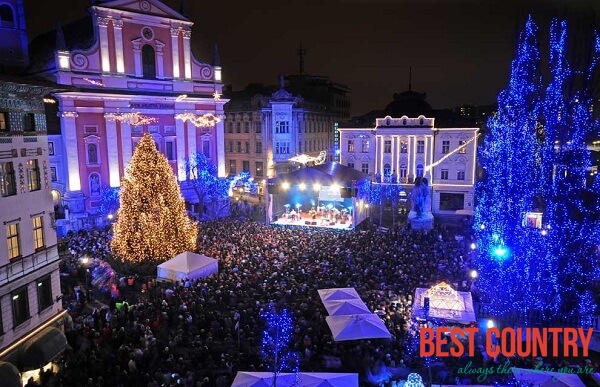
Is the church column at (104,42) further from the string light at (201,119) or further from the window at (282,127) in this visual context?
the window at (282,127)

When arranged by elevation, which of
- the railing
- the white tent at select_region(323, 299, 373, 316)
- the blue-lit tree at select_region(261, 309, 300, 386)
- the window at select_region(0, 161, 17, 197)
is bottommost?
the blue-lit tree at select_region(261, 309, 300, 386)

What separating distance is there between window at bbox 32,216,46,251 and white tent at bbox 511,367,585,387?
1492cm

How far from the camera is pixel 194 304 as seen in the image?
17.0 m

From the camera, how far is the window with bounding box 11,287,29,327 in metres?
13.9

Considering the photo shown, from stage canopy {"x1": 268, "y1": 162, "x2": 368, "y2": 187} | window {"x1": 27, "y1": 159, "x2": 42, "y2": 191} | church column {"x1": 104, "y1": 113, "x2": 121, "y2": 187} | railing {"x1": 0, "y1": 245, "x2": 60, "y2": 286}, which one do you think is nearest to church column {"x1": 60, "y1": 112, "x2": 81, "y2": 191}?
church column {"x1": 104, "y1": 113, "x2": 121, "y2": 187}

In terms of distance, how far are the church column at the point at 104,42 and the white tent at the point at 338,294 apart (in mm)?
24479

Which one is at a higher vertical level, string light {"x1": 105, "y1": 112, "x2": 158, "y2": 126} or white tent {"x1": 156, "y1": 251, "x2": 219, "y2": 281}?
string light {"x1": 105, "y1": 112, "x2": 158, "y2": 126}

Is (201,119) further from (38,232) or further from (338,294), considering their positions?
(338,294)

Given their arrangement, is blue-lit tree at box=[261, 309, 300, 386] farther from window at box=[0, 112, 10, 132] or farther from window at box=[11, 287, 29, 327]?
window at box=[0, 112, 10, 132]

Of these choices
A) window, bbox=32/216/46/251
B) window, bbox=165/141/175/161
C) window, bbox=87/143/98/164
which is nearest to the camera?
window, bbox=32/216/46/251

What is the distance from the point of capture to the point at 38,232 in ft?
50.9

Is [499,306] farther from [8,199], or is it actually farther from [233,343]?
[8,199]

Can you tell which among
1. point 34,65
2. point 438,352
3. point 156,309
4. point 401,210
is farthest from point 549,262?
point 34,65

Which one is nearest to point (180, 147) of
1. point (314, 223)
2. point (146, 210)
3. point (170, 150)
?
point (170, 150)
